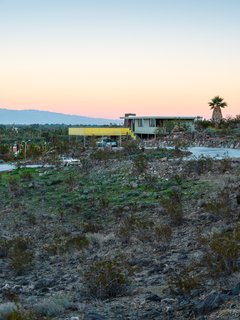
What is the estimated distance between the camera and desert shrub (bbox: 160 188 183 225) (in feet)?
58.5

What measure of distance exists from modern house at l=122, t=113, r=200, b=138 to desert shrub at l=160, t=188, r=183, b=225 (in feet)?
141

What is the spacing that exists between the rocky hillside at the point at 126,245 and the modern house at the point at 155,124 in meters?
33.5

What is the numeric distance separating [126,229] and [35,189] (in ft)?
A: 46.4

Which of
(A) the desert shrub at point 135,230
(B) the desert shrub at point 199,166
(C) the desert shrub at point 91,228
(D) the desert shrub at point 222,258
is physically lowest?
(C) the desert shrub at point 91,228

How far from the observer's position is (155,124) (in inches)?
2813

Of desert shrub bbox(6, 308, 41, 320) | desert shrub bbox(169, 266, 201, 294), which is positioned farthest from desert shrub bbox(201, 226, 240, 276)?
desert shrub bbox(6, 308, 41, 320)

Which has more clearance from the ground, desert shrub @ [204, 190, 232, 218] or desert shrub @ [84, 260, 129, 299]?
desert shrub @ [204, 190, 232, 218]

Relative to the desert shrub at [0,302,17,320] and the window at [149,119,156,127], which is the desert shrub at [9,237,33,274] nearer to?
the desert shrub at [0,302,17,320]

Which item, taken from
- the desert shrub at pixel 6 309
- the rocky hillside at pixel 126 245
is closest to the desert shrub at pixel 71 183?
the rocky hillside at pixel 126 245

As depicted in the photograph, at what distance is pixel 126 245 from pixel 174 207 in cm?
350

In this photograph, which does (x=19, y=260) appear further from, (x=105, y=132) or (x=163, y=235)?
(x=105, y=132)

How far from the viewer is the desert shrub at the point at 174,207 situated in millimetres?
17828

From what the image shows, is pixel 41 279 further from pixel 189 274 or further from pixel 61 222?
pixel 61 222

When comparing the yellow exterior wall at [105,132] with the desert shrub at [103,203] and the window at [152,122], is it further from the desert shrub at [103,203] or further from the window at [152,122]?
the desert shrub at [103,203]
